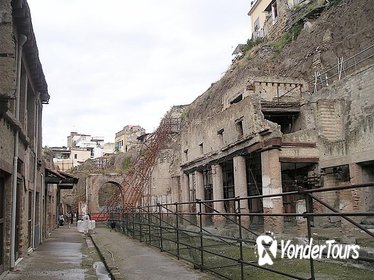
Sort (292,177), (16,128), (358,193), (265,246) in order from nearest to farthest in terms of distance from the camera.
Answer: (265,246), (16,128), (358,193), (292,177)

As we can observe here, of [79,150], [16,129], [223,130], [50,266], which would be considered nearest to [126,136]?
[79,150]

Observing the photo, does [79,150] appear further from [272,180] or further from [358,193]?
[358,193]

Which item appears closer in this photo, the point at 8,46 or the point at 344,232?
the point at 8,46

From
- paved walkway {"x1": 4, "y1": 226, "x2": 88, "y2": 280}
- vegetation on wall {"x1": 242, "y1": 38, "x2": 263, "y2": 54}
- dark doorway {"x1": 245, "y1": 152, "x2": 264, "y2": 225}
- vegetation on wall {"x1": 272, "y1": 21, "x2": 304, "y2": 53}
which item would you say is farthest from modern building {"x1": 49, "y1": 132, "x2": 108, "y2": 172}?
paved walkway {"x1": 4, "y1": 226, "x2": 88, "y2": 280}

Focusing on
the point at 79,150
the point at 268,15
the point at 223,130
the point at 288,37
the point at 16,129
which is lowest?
the point at 16,129

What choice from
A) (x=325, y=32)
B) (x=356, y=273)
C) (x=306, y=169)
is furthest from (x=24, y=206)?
(x=325, y=32)

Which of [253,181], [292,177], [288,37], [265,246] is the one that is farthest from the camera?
[288,37]

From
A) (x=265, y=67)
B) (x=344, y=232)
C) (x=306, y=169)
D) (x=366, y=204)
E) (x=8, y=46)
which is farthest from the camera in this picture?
(x=265, y=67)

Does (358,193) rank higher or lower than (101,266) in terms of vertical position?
higher

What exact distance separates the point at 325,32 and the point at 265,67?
6.41 metres

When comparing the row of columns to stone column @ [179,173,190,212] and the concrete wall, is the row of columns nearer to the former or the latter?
the concrete wall

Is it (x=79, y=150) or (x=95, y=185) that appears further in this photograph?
(x=79, y=150)

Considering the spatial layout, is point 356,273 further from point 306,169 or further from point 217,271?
point 306,169

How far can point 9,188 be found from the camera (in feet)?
31.5
